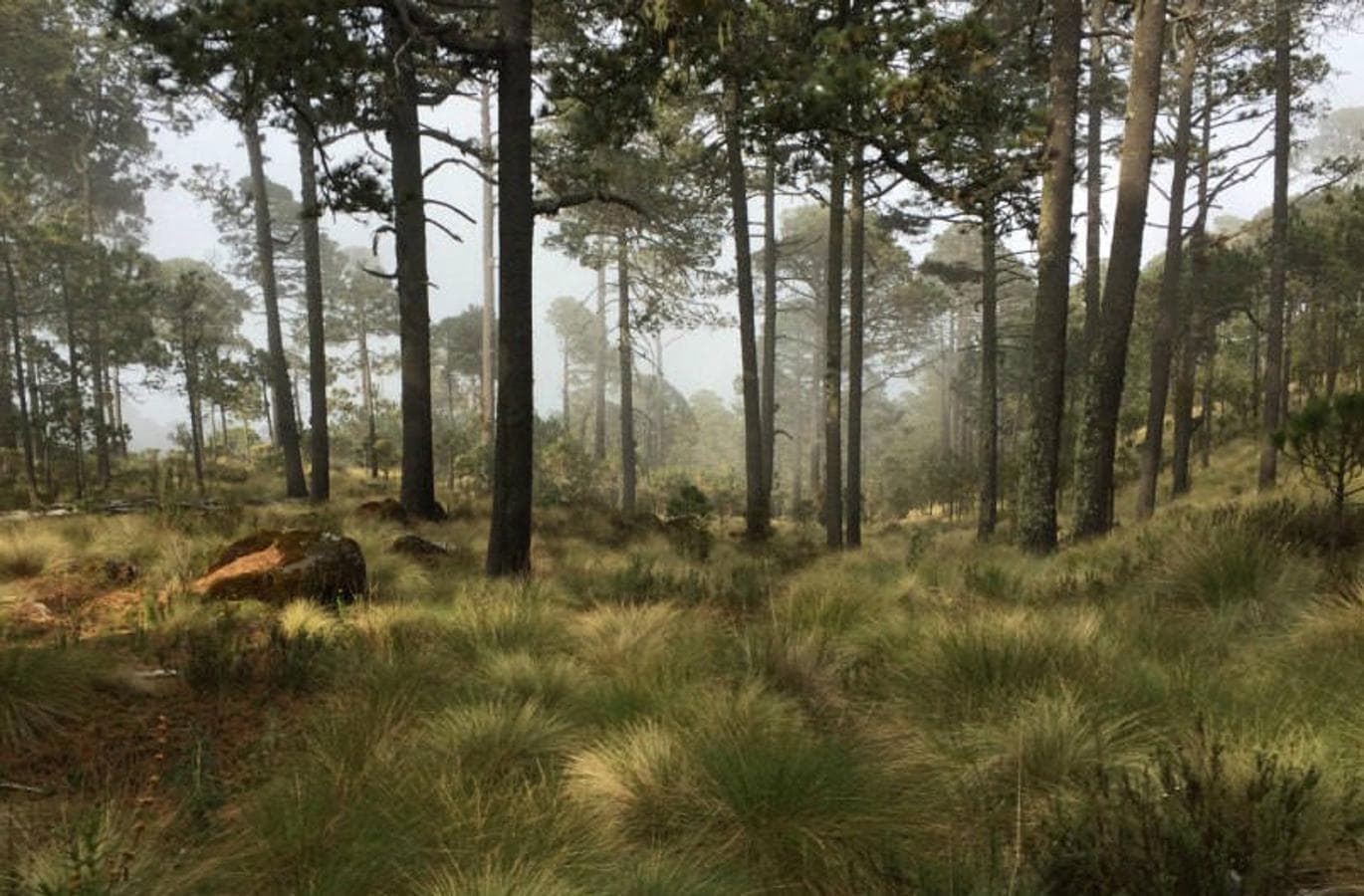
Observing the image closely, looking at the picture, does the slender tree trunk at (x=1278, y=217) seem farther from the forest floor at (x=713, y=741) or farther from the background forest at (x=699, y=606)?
the forest floor at (x=713, y=741)

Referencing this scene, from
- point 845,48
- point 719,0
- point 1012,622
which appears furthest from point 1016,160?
point 1012,622

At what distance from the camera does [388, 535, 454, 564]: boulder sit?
26.4 ft

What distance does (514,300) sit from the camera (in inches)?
A: 273

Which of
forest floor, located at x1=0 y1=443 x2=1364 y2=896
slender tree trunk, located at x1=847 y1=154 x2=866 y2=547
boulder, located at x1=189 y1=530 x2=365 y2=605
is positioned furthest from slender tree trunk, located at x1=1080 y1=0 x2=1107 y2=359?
boulder, located at x1=189 y1=530 x2=365 y2=605

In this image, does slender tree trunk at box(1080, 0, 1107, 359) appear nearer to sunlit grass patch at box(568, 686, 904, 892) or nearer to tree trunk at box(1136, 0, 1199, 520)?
tree trunk at box(1136, 0, 1199, 520)

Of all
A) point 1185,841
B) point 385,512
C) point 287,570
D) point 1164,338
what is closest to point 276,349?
point 385,512

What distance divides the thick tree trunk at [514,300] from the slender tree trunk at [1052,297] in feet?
18.2

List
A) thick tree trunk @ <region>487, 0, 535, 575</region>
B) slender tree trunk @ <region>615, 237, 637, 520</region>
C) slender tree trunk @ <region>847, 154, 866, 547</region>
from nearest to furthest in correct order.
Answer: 1. thick tree trunk @ <region>487, 0, 535, 575</region>
2. slender tree trunk @ <region>847, 154, 866, 547</region>
3. slender tree trunk @ <region>615, 237, 637, 520</region>

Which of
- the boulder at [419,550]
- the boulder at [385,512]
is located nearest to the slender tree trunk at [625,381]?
the boulder at [385,512]

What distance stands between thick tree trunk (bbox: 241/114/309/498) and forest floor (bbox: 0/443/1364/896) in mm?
9368

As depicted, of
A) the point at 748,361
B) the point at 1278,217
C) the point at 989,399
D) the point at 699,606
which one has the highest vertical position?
the point at 1278,217

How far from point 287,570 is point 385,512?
494cm

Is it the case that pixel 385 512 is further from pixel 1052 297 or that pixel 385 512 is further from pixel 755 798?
pixel 755 798

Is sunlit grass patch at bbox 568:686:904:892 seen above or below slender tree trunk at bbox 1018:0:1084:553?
below
